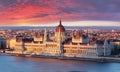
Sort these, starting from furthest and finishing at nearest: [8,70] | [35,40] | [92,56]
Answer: [35,40] < [92,56] < [8,70]

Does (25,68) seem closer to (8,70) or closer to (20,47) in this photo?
(8,70)

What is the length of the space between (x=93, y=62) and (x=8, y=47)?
10.7 m

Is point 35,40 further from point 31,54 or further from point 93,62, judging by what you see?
point 93,62

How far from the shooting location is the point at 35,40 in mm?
29141

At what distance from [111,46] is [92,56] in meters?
2.90

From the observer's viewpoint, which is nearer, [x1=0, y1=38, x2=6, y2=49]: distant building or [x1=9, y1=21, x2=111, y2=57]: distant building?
[x1=9, y1=21, x2=111, y2=57]: distant building

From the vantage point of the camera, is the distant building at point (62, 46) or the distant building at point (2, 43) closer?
the distant building at point (62, 46)

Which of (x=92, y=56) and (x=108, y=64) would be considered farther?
(x=92, y=56)

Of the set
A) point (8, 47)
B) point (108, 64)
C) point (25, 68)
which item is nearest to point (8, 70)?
point (25, 68)

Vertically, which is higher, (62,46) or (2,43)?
(62,46)

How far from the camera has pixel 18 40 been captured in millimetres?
29375

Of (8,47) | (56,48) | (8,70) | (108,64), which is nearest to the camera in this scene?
(8,70)

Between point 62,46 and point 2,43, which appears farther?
point 2,43

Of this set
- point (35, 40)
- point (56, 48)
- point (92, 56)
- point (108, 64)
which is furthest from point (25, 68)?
point (35, 40)
